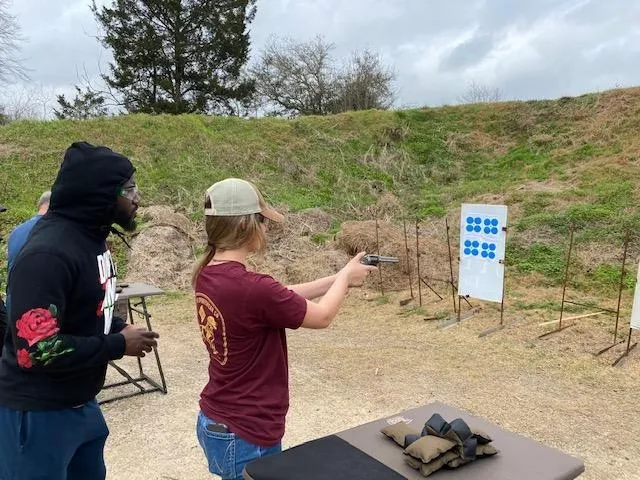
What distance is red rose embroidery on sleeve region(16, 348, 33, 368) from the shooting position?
1.35 metres

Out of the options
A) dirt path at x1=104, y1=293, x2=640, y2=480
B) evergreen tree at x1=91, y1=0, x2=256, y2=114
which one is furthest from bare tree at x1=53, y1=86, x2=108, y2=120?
dirt path at x1=104, y1=293, x2=640, y2=480

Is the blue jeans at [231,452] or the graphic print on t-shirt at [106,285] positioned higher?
Result: the graphic print on t-shirt at [106,285]

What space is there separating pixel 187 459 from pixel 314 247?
6.46 meters

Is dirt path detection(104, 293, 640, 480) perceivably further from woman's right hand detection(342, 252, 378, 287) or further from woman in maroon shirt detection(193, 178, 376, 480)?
woman's right hand detection(342, 252, 378, 287)

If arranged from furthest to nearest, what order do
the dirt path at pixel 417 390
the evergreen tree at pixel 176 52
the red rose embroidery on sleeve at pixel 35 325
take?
the evergreen tree at pixel 176 52, the dirt path at pixel 417 390, the red rose embroidery on sleeve at pixel 35 325

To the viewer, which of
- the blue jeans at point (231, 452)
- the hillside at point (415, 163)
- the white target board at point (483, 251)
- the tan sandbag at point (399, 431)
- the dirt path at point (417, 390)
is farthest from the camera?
the hillside at point (415, 163)

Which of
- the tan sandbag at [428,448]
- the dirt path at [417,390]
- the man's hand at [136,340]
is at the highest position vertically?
the man's hand at [136,340]

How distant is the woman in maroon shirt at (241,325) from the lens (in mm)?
1462

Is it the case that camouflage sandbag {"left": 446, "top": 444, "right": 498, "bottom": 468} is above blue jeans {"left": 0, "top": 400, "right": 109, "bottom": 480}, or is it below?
below

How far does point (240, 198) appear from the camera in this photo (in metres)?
1.51

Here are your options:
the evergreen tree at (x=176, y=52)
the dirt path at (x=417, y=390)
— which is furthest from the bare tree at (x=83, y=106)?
the dirt path at (x=417, y=390)

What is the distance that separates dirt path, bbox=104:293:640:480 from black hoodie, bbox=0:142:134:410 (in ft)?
5.58

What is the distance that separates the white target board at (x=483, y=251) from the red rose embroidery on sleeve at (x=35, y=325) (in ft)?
16.9

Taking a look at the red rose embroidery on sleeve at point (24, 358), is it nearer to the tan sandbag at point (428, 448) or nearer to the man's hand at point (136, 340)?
the man's hand at point (136, 340)
